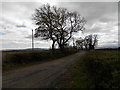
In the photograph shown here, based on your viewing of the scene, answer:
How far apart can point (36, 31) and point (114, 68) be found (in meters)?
23.4

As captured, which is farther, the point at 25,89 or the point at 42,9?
the point at 42,9

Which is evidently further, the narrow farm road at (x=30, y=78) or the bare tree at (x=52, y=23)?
the bare tree at (x=52, y=23)

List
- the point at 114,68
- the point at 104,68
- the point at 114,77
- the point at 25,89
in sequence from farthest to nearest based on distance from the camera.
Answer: the point at 25,89 < the point at 104,68 < the point at 114,68 < the point at 114,77

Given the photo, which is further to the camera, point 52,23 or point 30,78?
point 52,23

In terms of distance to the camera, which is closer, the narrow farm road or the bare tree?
the narrow farm road

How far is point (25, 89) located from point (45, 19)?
72.3 ft

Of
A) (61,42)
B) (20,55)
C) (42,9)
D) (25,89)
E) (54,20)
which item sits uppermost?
(42,9)

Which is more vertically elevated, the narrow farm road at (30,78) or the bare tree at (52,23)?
the bare tree at (52,23)

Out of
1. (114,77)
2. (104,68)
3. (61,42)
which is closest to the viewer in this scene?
(114,77)

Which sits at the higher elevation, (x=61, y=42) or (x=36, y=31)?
(x=36, y=31)

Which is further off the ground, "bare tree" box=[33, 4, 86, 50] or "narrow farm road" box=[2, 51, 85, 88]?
"bare tree" box=[33, 4, 86, 50]

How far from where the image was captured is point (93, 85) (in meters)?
4.53

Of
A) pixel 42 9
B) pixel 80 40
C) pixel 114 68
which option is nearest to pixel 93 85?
pixel 114 68

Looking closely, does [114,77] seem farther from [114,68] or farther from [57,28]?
[57,28]
